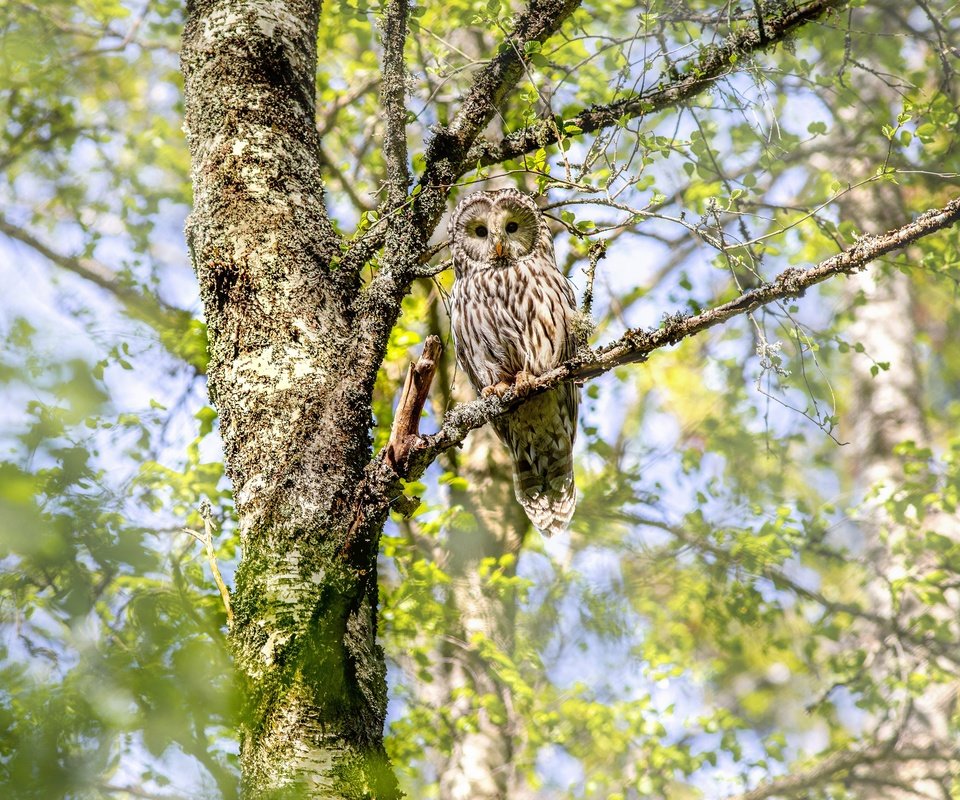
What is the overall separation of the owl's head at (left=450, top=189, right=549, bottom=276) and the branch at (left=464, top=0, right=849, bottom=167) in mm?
1439

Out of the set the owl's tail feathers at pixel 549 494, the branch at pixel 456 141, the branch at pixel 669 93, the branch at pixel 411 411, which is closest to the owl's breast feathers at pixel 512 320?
the owl's tail feathers at pixel 549 494

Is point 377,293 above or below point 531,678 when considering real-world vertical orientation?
below

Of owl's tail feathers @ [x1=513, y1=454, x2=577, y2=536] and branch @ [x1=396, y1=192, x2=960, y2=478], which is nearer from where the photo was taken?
branch @ [x1=396, y1=192, x2=960, y2=478]

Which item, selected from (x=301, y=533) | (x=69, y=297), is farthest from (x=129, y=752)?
(x=69, y=297)

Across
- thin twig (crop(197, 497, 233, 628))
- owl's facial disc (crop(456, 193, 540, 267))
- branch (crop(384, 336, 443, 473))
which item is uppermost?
owl's facial disc (crop(456, 193, 540, 267))

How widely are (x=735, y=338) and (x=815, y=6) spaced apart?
528 centimetres

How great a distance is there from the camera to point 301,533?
7.47 feet

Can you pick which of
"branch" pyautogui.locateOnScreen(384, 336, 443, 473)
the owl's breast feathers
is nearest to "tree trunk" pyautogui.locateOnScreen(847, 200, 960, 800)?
the owl's breast feathers

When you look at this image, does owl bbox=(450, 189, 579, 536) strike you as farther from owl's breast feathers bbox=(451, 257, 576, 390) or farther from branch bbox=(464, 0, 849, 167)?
branch bbox=(464, 0, 849, 167)

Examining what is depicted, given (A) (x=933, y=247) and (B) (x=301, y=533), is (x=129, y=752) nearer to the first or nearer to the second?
(B) (x=301, y=533)

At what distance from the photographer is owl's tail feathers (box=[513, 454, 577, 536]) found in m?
4.64

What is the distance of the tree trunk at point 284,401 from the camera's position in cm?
208

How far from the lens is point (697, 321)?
98.9 inches

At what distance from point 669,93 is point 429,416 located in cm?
299
